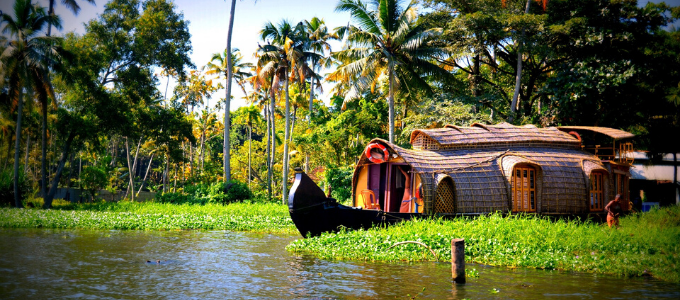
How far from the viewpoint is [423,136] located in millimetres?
16000

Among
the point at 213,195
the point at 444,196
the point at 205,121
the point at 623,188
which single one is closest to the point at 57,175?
the point at 213,195

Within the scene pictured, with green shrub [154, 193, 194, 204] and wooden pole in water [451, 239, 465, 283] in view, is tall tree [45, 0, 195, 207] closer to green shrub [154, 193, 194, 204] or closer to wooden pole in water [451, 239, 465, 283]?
green shrub [154, 193, 194, 204]

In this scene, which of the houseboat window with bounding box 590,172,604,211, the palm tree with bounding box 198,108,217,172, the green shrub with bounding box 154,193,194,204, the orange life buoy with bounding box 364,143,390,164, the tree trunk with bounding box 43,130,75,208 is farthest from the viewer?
the palm tree with bounding box 198,108,217,172

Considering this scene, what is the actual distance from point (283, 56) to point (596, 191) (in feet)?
54.8

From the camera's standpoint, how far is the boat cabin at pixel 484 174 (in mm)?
14195

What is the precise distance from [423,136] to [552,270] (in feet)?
21.7

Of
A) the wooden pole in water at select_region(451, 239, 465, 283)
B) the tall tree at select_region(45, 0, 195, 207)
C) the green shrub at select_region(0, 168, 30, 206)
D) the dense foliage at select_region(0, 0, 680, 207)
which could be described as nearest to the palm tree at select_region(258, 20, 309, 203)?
the dense foliage at select_region(0, 0, 680, 207)

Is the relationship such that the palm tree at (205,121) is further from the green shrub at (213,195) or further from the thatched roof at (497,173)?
the thatched roof at (497,173)

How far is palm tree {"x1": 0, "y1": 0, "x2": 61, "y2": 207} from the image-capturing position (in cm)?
2248

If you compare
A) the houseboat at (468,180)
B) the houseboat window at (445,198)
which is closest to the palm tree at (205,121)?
the houseboat at (468,180)

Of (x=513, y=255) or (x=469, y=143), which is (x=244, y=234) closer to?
(x=469, y=143)

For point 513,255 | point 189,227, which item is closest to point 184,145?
point 189,227

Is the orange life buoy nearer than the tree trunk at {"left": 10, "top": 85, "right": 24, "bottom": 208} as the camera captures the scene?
Yes

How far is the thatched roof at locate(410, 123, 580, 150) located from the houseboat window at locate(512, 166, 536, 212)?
A: 1.16m
